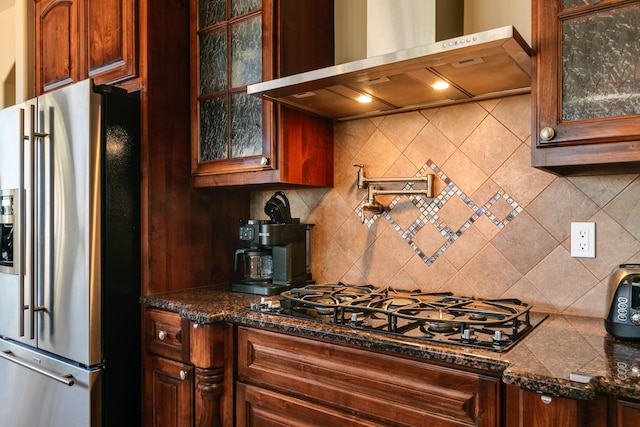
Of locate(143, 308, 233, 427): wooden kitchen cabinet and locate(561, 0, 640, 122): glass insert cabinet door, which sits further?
locate(143, 308, 233, 427): wooden kitchen cabinet

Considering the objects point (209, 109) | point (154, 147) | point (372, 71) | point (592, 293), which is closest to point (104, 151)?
point (154, 147)

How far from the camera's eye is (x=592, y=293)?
1588 millimetres

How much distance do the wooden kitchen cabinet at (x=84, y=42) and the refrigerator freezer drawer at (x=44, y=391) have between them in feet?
4.28

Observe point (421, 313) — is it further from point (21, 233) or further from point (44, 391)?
point (21, 233)

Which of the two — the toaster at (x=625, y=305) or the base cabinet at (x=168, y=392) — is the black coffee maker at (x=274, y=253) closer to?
the base cabinet at (x=168, y=392)

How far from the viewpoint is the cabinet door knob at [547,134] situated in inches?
52.1

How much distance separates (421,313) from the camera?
151cm

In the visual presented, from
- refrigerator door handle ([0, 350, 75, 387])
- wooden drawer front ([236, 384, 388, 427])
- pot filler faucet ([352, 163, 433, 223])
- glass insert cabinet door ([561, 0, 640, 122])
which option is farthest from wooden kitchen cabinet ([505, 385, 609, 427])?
refrigerator door handle ([0, 350, 75, 387])

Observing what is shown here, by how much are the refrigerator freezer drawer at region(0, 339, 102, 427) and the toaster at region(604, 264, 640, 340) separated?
6.21 ft

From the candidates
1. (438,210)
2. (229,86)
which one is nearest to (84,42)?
(229,86)

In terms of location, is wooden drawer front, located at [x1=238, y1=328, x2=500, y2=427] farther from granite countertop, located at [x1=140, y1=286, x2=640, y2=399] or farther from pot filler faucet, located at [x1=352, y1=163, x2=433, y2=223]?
pot filler faucet, located at [x1=352, y1=163, x2=433, y2=223]

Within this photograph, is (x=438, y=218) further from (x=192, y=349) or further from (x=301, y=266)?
(x=192, y=349)

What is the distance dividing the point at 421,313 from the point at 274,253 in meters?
0.83

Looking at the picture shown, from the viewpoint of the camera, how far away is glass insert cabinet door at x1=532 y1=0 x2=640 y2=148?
4.04 feet
